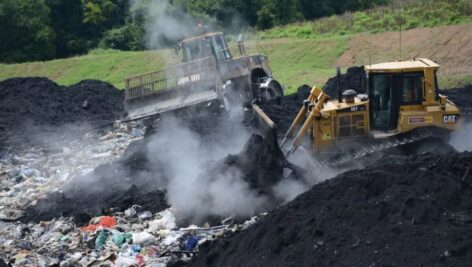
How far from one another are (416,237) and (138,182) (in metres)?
8.19

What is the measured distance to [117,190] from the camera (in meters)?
15.7

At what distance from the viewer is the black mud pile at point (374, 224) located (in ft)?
28.5

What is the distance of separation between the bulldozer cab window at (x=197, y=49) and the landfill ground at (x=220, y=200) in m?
2.39

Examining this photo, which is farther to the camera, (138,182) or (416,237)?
(138,182)

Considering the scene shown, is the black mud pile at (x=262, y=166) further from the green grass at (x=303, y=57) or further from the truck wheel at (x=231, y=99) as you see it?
the green grass at (x=303, y=57)

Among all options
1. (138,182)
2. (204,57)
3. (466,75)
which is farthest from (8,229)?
(466,75)

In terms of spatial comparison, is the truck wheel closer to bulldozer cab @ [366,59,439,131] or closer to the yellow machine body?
the yellow machine body

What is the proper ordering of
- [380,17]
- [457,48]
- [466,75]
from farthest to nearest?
[380,17] → [457,48] → [466,75]

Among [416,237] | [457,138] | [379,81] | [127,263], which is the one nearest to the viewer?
[416,237]

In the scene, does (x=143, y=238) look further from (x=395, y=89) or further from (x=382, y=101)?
(x=395, y=89)

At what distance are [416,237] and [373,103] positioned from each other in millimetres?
5670

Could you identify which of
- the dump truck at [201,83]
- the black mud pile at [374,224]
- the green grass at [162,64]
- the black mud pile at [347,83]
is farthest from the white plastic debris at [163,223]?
the green grass at [162,64]

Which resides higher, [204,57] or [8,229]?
[204,57]

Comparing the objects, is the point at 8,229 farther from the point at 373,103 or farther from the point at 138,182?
the point at 373,103
